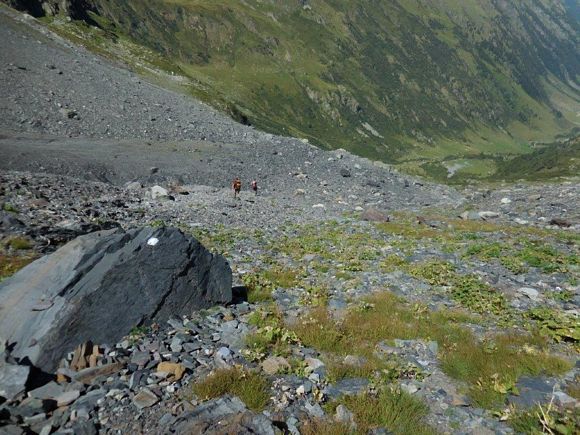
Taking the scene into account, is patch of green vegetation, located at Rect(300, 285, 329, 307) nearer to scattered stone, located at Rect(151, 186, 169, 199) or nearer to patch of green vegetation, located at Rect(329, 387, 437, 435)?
patch of green vegetation, located at Rect(329, 387, 437, 435)

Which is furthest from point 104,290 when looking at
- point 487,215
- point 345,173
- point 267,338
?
point 345,173

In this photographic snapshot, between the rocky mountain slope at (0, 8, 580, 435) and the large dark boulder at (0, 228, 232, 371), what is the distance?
29 centimetres

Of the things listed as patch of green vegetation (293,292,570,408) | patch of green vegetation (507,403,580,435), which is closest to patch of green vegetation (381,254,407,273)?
patch of green vegetation (293,292,570,408)

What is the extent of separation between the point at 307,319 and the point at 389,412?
183 inches

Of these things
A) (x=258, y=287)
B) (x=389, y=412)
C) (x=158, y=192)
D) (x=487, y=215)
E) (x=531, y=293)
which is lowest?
(x=158, y=192)

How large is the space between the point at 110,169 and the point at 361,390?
113 ft

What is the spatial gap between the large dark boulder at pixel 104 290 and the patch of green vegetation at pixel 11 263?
322cm

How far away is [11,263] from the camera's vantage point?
15.0m

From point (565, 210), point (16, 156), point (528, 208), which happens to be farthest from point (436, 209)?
point (16, 156)

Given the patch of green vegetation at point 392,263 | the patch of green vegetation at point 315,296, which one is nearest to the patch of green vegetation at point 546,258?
the patch of green vegetation at point 392,263

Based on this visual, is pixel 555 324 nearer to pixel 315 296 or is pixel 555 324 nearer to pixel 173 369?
pixel 315 296

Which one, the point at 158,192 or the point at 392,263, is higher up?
the point at 392,263

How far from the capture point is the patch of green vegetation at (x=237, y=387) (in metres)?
8.39

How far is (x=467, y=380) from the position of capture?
10.1 metres
